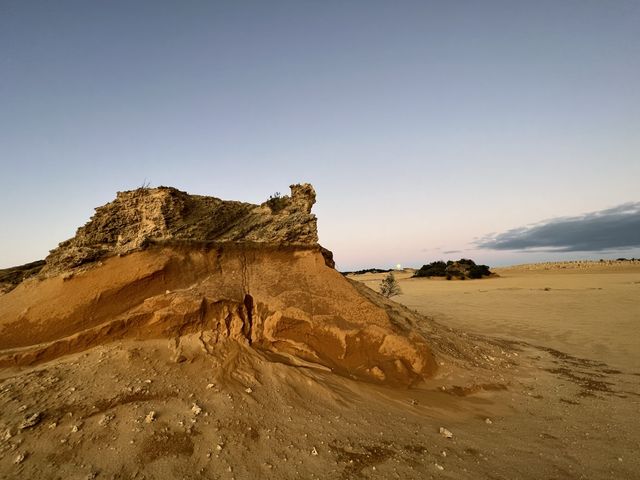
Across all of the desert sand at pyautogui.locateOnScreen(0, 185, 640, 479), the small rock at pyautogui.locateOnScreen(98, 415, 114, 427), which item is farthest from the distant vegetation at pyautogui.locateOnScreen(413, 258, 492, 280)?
the small rock at pyautogui.locateOnScreen(98, 415, 114, 427)

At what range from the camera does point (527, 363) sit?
8656 millimetres

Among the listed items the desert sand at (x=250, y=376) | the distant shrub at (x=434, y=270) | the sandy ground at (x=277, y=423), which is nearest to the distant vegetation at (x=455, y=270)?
the distant shrub at (x=434, y=270)

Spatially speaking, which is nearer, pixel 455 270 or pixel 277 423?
pixel 277 423

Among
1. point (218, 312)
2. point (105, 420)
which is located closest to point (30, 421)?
point (105, 420)

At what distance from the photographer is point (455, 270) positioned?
4091cm

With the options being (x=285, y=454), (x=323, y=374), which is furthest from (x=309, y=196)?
(x=285, y=454)

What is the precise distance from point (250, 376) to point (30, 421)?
7.44ft

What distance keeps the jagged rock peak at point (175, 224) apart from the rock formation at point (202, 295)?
0.07 feet

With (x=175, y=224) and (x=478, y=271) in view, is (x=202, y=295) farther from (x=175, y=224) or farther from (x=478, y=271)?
(x=478, y=271)

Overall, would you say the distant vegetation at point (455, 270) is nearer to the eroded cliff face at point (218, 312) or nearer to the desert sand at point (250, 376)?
the desert sand at point (250, 376)

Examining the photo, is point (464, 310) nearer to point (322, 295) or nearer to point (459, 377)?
point (459, 377)

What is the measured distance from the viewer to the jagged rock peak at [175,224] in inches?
252

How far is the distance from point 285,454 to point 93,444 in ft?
5.86

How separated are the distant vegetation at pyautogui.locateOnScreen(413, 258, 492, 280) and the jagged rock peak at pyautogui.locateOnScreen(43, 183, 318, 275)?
35744 millimetres
